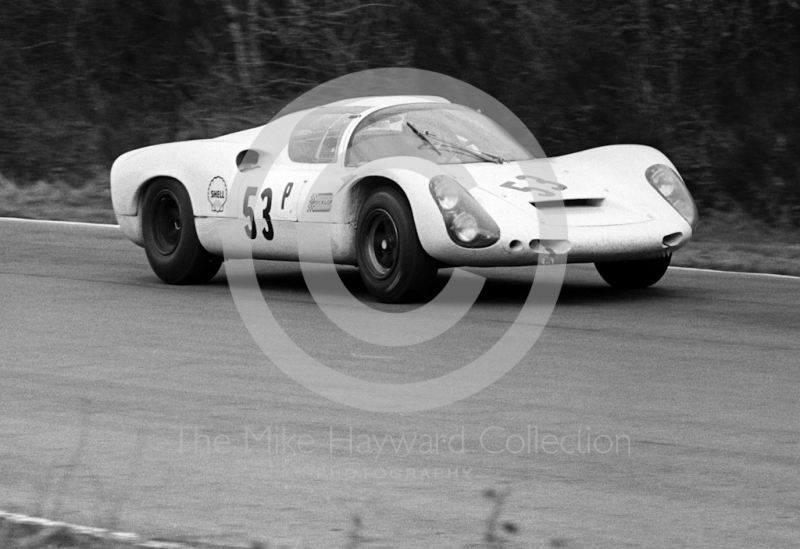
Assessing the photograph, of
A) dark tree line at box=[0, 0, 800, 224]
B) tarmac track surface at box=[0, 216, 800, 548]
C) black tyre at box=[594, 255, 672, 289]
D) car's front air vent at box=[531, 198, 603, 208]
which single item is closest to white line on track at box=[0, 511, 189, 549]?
tarmac track surface at box=[0, 216, 800, 548]

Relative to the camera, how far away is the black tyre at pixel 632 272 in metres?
9.42

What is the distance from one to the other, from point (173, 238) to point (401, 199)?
214 cm

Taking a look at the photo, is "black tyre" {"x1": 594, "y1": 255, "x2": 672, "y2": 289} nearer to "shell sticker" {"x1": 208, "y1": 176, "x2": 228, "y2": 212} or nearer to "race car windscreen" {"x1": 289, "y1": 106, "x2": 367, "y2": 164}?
"race car windscreen" {"x1": 289, "y1": 106, "x2": 367, "y2": 164}

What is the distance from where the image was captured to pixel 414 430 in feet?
18.1

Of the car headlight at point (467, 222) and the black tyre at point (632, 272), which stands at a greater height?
the car headlight at point (467, 222)

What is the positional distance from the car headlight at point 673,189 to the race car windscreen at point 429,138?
2.66 ft

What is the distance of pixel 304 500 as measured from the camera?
451 cm

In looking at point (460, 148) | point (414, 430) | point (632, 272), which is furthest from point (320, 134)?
point (414, 430)

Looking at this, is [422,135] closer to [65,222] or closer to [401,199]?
[401,199]

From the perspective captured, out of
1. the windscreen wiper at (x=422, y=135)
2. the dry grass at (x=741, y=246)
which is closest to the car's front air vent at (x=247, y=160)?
the windscreen wiper at (x=422, y=135)

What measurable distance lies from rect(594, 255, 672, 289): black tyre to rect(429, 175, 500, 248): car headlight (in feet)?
4.45

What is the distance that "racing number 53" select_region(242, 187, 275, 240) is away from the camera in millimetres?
9312

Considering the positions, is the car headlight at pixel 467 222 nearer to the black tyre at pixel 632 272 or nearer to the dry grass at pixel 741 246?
the black tyre at pixel 632 272

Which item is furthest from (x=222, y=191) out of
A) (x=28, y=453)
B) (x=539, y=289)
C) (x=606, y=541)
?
(x=606, y=541)
